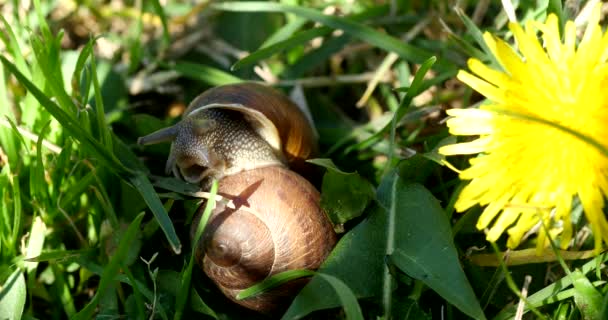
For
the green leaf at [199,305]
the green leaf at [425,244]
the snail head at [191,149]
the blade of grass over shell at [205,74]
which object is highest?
the blade of grass over shell at [205,74]

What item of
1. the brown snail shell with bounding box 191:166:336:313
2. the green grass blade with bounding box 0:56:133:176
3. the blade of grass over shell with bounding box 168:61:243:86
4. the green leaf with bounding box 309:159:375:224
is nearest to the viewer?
the green grass blade with bounding box 0:56:133:176

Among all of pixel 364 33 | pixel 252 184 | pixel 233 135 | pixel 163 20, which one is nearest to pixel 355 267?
pixel 252 184

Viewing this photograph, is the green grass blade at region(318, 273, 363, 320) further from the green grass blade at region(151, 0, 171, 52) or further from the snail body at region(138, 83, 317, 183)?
the green grass blade at region(151, 0, 171, 52)

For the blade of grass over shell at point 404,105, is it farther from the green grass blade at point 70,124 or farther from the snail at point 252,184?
the green grass blade at point 70,124

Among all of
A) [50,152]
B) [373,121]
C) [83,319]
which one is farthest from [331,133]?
[83,319]

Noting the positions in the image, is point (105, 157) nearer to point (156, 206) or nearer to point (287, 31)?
point (156, 206)

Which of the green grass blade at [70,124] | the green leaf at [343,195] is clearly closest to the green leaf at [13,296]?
the green grass blade at [70,124]

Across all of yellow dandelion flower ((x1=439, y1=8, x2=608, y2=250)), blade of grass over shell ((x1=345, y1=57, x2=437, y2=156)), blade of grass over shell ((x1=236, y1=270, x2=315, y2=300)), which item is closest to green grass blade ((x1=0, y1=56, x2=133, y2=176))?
blade of grass over shell ((x1=236, y1=270, x2=315, y2=300))
